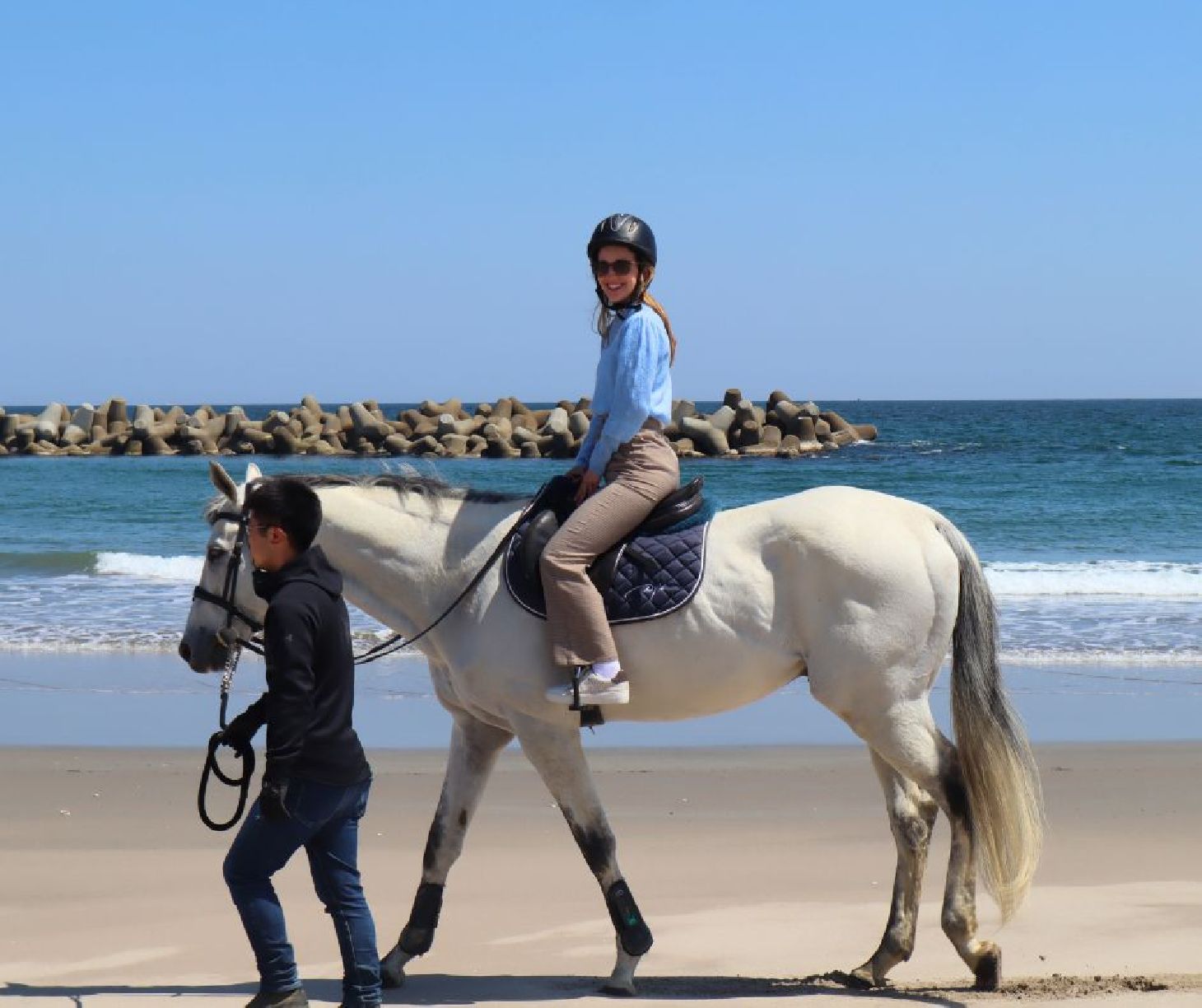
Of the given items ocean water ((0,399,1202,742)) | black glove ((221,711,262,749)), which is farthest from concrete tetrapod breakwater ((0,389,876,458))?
black glove ((221,711,262,749))

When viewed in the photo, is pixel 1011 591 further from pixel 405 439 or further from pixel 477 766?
pixel 405 439

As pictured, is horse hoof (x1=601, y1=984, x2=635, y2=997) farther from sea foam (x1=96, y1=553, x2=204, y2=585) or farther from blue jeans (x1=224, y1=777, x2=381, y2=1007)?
sea foam (x1=96, y1=553, x2=204, y2=585)

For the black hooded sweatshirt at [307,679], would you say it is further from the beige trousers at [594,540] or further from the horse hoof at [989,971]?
the horse hoof at [989,971]

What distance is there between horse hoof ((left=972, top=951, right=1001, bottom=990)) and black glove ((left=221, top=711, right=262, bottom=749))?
216 centimetres

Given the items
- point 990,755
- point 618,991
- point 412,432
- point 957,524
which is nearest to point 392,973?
point 618,991

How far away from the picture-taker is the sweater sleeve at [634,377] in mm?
4480

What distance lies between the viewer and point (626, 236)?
4.58 m

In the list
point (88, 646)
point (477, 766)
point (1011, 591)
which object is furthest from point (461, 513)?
point (1011, 591)

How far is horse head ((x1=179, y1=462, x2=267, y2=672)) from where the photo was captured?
14.6ft

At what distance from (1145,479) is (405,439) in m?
19.3

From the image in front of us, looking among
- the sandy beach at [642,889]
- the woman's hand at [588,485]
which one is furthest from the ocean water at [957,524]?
the sandy beach at [642,889]

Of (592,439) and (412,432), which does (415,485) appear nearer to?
(592,439)

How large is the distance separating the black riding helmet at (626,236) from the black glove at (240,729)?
1738mm

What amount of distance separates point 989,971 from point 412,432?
40.0 m
